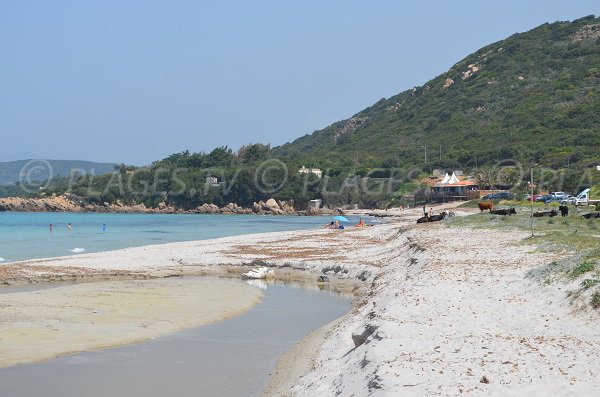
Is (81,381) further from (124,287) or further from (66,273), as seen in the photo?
(66,273)

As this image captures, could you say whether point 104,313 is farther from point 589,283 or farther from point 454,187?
point 454,187

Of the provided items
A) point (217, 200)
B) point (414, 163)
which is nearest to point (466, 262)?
point (414, 163)

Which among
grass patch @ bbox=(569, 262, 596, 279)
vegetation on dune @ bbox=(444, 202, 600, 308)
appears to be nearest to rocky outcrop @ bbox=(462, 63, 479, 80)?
vegetation on dune @ bbox=(444, 202, 600, 308)

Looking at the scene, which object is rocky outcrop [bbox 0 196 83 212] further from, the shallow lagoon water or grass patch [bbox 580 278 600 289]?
grass patch [bbox 580 278 600 289]

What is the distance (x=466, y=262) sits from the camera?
20750 mm

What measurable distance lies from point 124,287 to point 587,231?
57.2 feet

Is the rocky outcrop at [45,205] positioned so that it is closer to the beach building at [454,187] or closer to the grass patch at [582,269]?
the beach building at [454,187]

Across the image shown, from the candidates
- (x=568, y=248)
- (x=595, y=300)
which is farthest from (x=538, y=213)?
(x=595, y=300)

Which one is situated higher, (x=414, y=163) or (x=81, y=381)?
(x=414, y=163)

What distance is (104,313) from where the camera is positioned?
19.4m

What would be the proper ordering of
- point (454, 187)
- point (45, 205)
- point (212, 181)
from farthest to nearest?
point (45, 205), point (212, 181), point (454, 187)

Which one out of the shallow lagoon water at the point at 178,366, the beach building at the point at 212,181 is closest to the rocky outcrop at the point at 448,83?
the beach building at the point at 212,181

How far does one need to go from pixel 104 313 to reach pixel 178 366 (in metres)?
6.22

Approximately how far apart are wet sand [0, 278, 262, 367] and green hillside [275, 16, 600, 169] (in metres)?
68.3
